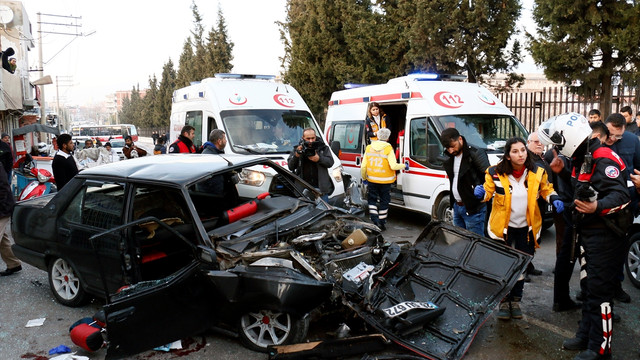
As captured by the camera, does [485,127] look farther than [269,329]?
Yes

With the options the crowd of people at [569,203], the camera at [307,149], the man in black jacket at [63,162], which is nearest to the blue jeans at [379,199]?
the camera at [307,149]

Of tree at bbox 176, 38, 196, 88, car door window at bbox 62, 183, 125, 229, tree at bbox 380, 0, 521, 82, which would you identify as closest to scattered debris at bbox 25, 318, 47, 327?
car door window at bbox 62, 183, 125, 229

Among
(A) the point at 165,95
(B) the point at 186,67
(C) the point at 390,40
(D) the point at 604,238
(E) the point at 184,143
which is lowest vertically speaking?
(D) the point at 604,238

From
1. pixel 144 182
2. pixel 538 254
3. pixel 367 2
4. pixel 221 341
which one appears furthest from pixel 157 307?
pixel 367 2

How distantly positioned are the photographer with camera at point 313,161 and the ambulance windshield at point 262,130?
0.95 metres

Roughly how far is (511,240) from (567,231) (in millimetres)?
582

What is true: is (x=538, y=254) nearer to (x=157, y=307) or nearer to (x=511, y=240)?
(x=511, y=240)

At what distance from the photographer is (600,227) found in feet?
12.3

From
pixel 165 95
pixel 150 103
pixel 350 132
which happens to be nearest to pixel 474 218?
pixel 350 132

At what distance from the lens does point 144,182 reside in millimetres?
4531

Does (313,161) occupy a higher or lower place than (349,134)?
lower

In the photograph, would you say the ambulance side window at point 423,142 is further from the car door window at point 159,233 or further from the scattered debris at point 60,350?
the scattered debris at point 60,350

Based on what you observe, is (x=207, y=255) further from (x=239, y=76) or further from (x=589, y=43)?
(x=589, y=43)

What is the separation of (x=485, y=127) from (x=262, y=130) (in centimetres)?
375
